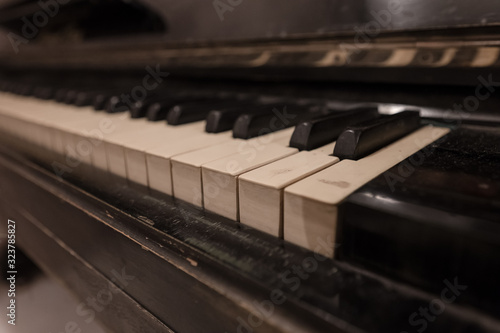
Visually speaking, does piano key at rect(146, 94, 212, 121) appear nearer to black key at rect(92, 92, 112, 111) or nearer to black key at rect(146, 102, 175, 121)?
black key at rect(146, 102, 175, 121)

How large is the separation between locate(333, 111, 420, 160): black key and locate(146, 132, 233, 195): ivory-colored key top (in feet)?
0.89

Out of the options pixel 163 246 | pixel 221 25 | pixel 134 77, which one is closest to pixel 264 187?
pixel 163 246

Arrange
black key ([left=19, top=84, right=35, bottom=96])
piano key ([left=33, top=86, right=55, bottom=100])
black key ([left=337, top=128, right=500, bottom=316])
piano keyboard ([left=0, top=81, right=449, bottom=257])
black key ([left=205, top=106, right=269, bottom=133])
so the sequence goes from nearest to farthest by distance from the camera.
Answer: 1. black key ([left=337, top=128, right=500, bottom=316])
2. piano keyboard ([left=0, top=81, right=449, bottom=257])
3. black key ([left=205, top=106, right=269, bottom=133])
4. piano key ([left=33, top=86, right=55, bottom=100])
5. black key ([left=19, top=84, right=35, bottom=96])

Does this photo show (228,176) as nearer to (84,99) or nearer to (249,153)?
(249,153)

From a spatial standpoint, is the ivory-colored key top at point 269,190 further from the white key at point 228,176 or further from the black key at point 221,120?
the black key at point 221,120

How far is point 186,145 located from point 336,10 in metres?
0.50

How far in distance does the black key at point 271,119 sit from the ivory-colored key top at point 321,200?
0.27 metres

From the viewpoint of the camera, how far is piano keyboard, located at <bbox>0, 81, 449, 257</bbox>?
0.47 meters

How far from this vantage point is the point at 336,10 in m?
0.84

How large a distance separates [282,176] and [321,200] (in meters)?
0.10

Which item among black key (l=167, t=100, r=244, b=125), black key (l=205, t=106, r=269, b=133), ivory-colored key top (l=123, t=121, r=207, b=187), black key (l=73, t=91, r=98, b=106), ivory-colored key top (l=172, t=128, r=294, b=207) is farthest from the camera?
black key (l=73, t=91, r=98, b=106)

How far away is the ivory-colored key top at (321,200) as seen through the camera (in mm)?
423

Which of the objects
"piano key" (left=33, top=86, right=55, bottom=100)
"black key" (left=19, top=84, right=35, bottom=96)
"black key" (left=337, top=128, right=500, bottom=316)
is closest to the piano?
"black key" (left=337, top=128, right=500, bottom=316)

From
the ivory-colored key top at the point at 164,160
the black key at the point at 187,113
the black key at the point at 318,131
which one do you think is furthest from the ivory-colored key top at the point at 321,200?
the black key at the point at 187,113
